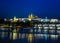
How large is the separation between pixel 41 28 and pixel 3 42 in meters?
39.2

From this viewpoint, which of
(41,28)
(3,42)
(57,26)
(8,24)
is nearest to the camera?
(3,42)

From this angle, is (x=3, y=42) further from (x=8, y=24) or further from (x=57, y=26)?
(x=57, y=26)

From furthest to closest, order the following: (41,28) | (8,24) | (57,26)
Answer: (41,28), (57,26), (8,24)

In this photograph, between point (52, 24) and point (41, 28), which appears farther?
point (41, 28)

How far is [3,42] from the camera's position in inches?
765

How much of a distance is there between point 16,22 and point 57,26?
24.7 feet

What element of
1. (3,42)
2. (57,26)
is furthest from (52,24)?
(3,42)

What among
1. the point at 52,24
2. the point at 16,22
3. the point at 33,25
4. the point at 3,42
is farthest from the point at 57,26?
the point at 3,42

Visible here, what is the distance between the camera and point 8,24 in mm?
50250

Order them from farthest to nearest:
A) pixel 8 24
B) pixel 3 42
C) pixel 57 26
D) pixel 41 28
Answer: pixel 41 28
pixel 57 26
pixel 8 24
pixel 3 42

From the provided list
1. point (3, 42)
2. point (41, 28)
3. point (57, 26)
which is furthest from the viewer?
point (41, 28)

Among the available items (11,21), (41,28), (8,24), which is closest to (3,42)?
(8,24)

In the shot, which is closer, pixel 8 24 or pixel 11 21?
pixel 8 24

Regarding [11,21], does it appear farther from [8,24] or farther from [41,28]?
[41,28]
